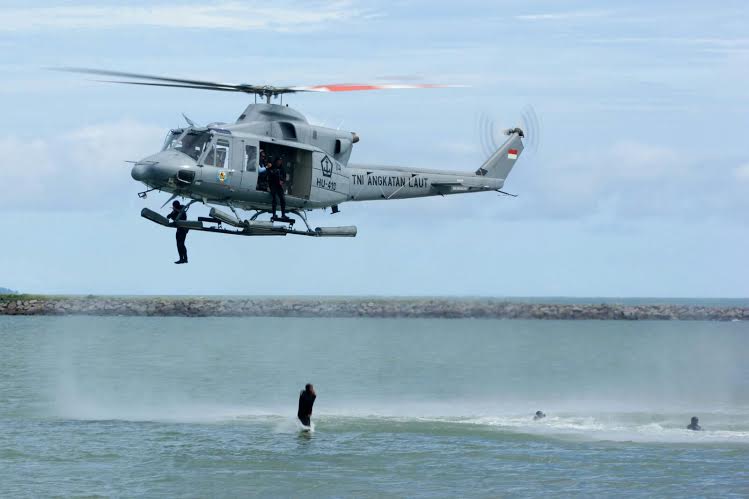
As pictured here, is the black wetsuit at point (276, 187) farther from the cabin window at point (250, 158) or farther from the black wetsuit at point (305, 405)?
the black wetsuit at point (305, 405)

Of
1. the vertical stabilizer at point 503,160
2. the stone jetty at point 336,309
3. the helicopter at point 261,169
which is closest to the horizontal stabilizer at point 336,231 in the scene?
the helicopter at point 261,169

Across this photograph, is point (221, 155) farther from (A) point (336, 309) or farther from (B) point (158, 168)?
(A) point (336, 309)

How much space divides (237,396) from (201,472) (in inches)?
857

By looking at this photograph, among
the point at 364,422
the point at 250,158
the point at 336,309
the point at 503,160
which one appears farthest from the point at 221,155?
the point at 336,309

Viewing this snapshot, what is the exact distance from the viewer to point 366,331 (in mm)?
133500

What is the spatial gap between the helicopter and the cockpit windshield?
0.02m

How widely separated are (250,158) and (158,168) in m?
2.53

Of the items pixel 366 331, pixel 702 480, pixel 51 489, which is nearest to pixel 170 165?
pixel 51 489

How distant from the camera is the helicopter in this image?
26.1 metres

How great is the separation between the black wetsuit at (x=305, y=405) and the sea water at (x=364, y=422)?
2.57 feet

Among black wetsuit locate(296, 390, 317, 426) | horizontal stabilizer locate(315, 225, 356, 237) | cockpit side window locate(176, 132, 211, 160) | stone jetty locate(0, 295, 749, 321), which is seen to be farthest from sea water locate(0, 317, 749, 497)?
stone jetty locate(0, 295, 749, 321)

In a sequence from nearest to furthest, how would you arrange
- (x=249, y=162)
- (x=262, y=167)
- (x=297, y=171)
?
(x=249, y=162) < (x=262, y=167) < (x=297, y=171)

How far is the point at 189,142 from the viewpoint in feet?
87.2

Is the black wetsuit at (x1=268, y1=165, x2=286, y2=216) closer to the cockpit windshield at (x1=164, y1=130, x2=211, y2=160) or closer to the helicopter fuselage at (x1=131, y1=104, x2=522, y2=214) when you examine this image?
the helicopter fuselage at (x1=131, y1=104, x2=522, y2=214)
